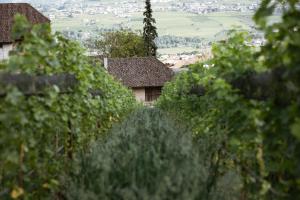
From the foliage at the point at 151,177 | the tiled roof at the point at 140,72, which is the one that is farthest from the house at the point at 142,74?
the foliage at the point at 151,177

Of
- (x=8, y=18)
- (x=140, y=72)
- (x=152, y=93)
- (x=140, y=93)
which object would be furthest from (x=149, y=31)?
(x=8, y=18)

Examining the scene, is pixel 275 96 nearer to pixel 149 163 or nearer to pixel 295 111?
pixel 295 111

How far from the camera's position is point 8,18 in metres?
37.8

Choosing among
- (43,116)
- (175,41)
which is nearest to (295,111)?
(43,116)

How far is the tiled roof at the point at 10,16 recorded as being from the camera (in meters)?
36.2

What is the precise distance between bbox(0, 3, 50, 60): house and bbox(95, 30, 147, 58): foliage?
2762 cm

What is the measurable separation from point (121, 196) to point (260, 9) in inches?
75.4

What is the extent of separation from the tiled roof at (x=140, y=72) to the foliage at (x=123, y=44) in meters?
11.6

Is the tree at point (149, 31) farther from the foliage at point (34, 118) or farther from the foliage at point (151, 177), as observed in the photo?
the foliage at point (151, 177)

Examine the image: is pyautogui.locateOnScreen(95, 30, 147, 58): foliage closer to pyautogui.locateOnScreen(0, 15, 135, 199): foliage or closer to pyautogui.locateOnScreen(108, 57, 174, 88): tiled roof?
pyautogui.locateOnScreen(108, 57, 174, 88): tiled roof

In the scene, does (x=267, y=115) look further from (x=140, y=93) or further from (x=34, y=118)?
(x=140, y=93)

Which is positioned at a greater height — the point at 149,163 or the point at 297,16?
the point at 297,16

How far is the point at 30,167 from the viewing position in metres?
5.37

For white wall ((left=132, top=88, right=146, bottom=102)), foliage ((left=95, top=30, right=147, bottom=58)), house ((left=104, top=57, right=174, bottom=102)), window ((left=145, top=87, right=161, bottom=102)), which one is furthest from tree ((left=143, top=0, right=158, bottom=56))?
white wall ((left=132, top=88, right=146, bottom=102))
